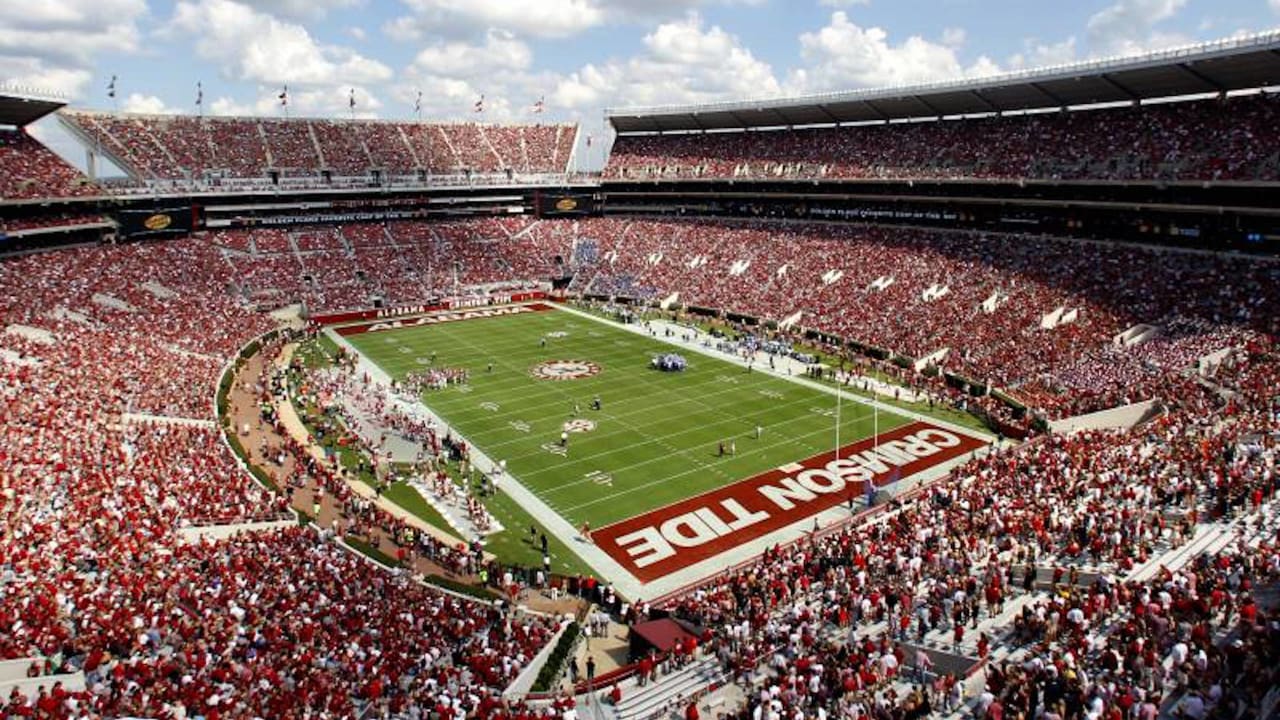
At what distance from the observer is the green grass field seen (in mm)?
26594

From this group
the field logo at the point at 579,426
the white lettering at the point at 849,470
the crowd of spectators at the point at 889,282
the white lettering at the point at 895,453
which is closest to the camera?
the white lettering at the point at 849,470

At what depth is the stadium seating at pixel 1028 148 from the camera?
124ft

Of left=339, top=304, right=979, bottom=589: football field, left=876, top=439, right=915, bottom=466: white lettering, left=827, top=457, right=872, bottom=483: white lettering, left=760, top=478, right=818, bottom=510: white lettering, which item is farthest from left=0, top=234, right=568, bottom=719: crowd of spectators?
left=876, top=439, right=915, bottom=466: white lettering

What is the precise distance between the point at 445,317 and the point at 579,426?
1004 inches

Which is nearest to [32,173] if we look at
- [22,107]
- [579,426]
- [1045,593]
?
[22,107]

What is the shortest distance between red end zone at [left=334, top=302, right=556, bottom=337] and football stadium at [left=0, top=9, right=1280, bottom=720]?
0.53 metres

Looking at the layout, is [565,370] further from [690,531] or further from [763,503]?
[690,531]

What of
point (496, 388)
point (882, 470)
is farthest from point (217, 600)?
point (496, 388)

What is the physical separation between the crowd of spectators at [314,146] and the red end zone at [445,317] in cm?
1764

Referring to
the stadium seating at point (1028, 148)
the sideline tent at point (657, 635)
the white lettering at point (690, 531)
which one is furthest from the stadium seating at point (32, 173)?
the sideline tent at point (657, 635)

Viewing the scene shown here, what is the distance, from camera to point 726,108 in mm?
65875

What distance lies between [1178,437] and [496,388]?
25358 mm

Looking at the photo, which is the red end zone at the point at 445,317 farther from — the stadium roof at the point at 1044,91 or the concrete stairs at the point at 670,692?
the concrete stairs at the point at 670,692

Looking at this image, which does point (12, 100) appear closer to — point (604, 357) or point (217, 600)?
point (604, 357)
